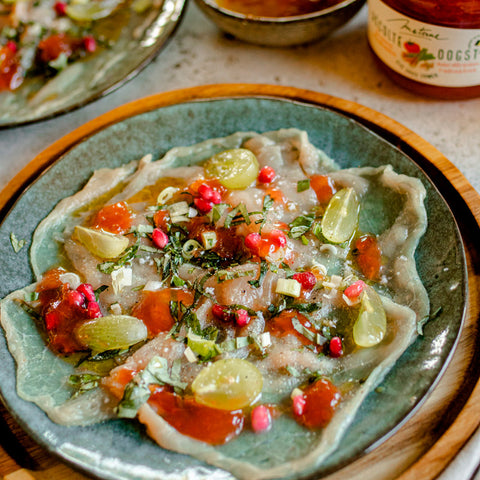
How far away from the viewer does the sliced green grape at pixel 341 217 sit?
8.93 feet

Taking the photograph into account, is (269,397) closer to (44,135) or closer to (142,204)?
(142,204)

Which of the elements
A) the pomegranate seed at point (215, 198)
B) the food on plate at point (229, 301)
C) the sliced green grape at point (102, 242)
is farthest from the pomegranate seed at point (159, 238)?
Result: the pomegranate seed at point (215, 198)

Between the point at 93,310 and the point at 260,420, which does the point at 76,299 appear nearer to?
the point at 93,310

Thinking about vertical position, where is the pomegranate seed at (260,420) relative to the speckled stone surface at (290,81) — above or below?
below

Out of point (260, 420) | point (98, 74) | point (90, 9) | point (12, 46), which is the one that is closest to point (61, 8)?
point (90, 9)

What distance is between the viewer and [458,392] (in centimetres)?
231

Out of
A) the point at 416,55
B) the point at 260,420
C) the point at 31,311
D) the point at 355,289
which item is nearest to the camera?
the point at 260,420

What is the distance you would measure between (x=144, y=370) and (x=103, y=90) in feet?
5.80

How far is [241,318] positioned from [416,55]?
71.5 inches

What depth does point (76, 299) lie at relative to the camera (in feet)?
8.39

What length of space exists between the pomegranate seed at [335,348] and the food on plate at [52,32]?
250cm

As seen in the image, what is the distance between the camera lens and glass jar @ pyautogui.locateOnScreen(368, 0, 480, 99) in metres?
2.94

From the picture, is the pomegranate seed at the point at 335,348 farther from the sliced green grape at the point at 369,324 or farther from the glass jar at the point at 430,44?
the glass jar at the point at 430,44

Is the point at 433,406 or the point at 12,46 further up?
the point at 12,46
